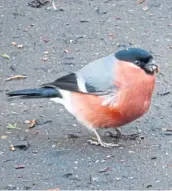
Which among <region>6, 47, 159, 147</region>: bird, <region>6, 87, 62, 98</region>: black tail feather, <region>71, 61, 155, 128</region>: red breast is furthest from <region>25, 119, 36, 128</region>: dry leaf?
<region>71, 61, 155, 128</region>: red breast

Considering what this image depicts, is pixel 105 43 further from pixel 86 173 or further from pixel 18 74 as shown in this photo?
pixel 86 173

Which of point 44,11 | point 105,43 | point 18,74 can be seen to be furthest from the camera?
point 44,11

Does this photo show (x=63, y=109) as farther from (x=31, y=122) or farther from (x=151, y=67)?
(x=151, y=67)

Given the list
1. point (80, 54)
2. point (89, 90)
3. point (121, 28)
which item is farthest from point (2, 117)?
point (121, 28)

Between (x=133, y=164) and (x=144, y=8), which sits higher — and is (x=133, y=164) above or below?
below

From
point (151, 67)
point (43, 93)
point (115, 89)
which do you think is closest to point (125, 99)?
point (115, 89)

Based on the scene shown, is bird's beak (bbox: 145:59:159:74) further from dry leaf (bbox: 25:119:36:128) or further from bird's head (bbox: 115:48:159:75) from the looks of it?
dry leaf (bbox: 25:119:36:128)

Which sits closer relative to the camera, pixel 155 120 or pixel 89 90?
pixel 89 90
